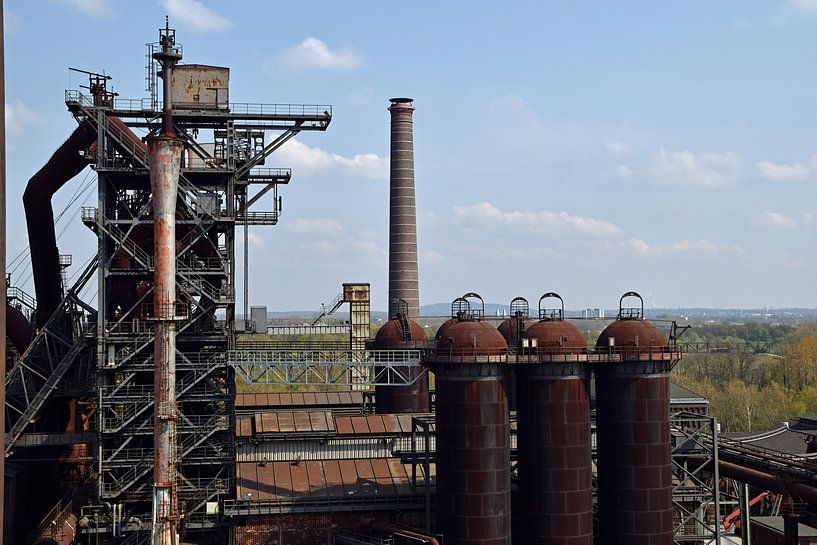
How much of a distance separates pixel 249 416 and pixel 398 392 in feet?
29.0

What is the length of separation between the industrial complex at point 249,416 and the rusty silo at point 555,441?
8 centimetres

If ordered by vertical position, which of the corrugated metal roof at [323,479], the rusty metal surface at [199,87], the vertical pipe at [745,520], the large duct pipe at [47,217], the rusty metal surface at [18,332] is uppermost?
the rusty metal surface at [199,87]

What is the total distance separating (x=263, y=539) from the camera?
39.2 m

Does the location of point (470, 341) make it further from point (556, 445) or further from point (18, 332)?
point (18, 332)

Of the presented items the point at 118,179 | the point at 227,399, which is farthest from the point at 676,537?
the point at 118,179

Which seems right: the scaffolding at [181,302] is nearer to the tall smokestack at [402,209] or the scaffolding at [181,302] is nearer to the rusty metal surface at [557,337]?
the rusty metal surface at [557,337]

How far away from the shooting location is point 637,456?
35750mm

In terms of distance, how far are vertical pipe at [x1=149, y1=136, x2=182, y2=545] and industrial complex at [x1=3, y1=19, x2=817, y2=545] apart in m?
0.08

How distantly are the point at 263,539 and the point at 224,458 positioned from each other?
3837mm

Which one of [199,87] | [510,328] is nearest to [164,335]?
[199,87]

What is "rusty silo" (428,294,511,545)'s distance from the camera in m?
→ 34.5

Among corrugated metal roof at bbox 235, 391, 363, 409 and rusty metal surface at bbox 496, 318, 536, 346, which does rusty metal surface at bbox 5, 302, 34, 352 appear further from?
rusty metal surface at bbox 496, 318, 536, 346

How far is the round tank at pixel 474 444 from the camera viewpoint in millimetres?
34469

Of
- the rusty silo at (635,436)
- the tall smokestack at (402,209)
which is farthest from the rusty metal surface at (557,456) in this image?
the tall smokestack at (402,209)
